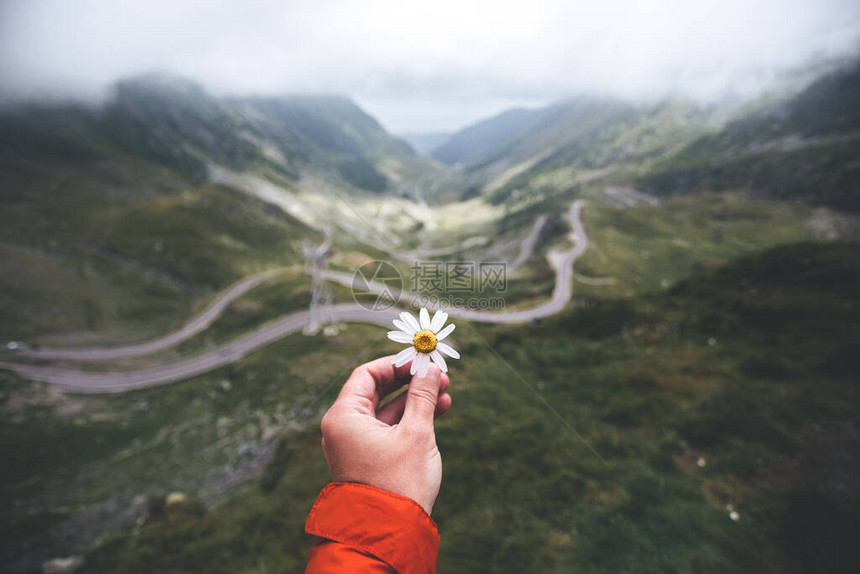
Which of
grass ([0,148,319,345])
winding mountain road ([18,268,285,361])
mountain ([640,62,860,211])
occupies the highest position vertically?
mountain ([640,62,860,211])

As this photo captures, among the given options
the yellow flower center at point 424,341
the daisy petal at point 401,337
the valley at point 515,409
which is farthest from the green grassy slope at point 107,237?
the yellow flower center at point 424,341

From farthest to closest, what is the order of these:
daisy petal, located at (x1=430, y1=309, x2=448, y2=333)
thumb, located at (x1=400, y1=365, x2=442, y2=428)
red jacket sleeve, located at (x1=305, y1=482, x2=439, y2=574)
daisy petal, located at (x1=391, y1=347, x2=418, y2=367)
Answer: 1. daisy petal, located at (x1=430, y1=309, x2=448, y2=333)
2. daisy petal, located at (x1=391, y1=347, x2=418, y2=367)
3. thumb, located at (x1=400, y1=365, x2=442, y2=428)
4. red jacket sleeve, located at (x1=305, y1=482, x2=439, y2=574)

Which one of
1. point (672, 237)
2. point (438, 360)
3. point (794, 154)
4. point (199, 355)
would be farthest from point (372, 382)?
point (794, 154)

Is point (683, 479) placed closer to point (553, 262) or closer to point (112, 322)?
point (553, 262)

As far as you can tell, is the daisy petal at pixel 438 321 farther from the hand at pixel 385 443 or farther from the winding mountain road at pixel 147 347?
the winding mountain road at pixel 147 347

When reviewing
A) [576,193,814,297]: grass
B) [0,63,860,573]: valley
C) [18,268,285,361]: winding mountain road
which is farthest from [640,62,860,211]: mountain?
[18,268,285,361]: winding mountain road

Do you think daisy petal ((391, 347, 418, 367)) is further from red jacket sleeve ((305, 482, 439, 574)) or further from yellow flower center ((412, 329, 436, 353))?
red jacket sleeve ((305, 482, 439, 574))

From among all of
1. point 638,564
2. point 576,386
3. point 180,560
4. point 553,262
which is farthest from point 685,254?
point 180,560

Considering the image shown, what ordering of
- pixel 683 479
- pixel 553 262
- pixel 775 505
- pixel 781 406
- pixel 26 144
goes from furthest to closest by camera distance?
pixel 26 144 → pixel 553 262 → pixel 781 406 → pixel 683 479 → pixel 775 505
